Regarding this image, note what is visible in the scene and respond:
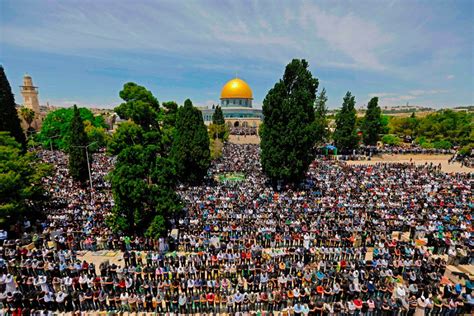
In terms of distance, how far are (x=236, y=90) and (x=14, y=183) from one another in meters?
62.4

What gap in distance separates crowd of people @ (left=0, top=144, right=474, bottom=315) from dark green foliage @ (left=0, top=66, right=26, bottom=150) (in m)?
5.95

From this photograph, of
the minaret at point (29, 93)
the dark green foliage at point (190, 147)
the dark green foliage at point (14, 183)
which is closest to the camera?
the dark green foliage at point (14, 183)

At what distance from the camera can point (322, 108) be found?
45.2 metres

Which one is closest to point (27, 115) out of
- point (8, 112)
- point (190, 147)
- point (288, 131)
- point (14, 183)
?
point (8, 112)

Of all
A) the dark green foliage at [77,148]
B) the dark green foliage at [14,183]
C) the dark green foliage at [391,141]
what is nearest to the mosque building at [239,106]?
the dark green foliage at [391,141]

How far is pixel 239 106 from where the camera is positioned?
7238 cm

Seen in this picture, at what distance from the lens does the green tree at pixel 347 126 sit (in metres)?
40.5

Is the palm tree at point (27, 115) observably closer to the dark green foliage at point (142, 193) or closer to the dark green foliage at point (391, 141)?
the dark green foliage at point (142, 193)

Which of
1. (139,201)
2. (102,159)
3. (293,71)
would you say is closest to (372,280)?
(139,201)

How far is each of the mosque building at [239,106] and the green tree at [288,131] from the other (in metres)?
46.3

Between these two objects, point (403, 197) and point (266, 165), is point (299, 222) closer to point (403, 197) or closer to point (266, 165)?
point (266, 165)

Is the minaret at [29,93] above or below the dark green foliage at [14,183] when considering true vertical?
above

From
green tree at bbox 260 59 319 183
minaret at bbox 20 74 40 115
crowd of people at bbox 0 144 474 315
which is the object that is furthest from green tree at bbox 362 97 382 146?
minaret at bbox 20 74 40 115

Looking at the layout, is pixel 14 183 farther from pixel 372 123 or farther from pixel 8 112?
pixel 372 123
